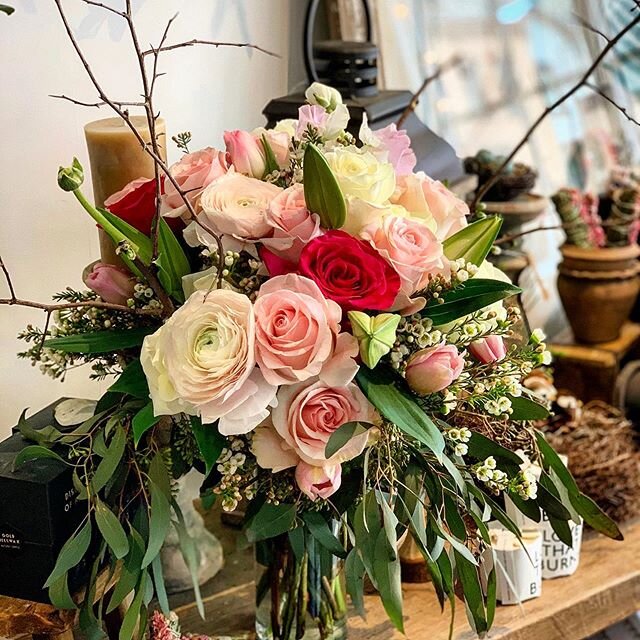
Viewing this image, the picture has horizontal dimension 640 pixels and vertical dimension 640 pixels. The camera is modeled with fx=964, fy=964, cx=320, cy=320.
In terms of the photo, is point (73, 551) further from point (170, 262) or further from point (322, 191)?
point (322, 191)

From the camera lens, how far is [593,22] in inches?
84.4

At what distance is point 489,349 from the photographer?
2.88 ft

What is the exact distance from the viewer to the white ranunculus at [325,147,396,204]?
2.63 feet

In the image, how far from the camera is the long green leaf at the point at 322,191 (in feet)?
2.55

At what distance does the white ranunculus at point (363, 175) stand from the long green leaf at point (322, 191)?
2 centimetres

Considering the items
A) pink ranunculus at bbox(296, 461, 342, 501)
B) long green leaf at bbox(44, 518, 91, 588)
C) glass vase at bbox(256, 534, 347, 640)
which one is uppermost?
pink ranunculus at bbox(296, 461, 342, 501)

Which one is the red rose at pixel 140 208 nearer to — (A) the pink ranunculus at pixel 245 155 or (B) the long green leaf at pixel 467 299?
(A) the pink ranunculus at pixel 245 155

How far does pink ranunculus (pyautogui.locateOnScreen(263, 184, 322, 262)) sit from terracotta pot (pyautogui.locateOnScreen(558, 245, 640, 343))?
0.98m

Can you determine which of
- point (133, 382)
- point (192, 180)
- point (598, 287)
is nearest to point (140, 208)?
point (192, 180)

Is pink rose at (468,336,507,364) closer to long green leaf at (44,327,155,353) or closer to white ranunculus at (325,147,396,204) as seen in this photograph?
white ranunculus at (325,147,396,204)

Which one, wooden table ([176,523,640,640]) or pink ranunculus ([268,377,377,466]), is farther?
wooden table ([176,523,640,640])

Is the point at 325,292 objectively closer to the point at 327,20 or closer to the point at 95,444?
the point at 95,444

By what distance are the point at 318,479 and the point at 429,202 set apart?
261 mm

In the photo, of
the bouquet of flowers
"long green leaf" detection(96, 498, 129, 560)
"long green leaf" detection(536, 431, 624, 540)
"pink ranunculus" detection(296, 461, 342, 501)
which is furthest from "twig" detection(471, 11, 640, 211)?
"long green leaf" detection(96, 498, 129, 560)
